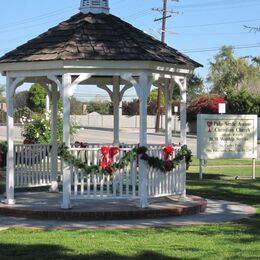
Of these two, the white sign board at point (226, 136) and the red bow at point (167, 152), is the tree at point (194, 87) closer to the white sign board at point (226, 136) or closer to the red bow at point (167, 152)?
the white sign board at point (226, 136)

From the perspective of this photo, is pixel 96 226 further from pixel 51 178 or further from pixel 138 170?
pixel 51 178

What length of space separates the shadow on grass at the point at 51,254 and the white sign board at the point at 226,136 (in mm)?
10513

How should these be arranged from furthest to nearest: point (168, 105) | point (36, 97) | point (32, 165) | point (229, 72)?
1. point (229, 72)
2. point (36, 97)
3. point (32, 165)
4. point (168, 105)

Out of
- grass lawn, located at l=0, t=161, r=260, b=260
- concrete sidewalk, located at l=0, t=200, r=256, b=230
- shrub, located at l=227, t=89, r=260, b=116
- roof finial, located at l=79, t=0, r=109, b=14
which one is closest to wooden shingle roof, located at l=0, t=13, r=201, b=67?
roof finial, located at l=79, t=0, r=109, b=14

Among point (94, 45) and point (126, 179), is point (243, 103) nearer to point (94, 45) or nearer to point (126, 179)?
point (126, 179)

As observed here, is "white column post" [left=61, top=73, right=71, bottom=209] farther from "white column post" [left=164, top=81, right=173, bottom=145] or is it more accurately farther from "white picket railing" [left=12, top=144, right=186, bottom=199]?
"white column post" [left=164, top=81, right=173, bottom=145]

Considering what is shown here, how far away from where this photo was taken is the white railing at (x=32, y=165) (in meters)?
13.5

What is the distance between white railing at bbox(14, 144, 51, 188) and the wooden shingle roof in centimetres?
262

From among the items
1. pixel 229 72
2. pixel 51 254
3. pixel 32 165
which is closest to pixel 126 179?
pixel 32 165

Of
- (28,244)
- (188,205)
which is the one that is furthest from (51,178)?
(28,244)

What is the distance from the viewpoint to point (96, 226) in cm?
997

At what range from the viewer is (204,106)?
180 ft

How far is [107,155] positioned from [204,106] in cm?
4409

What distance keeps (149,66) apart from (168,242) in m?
3.92
